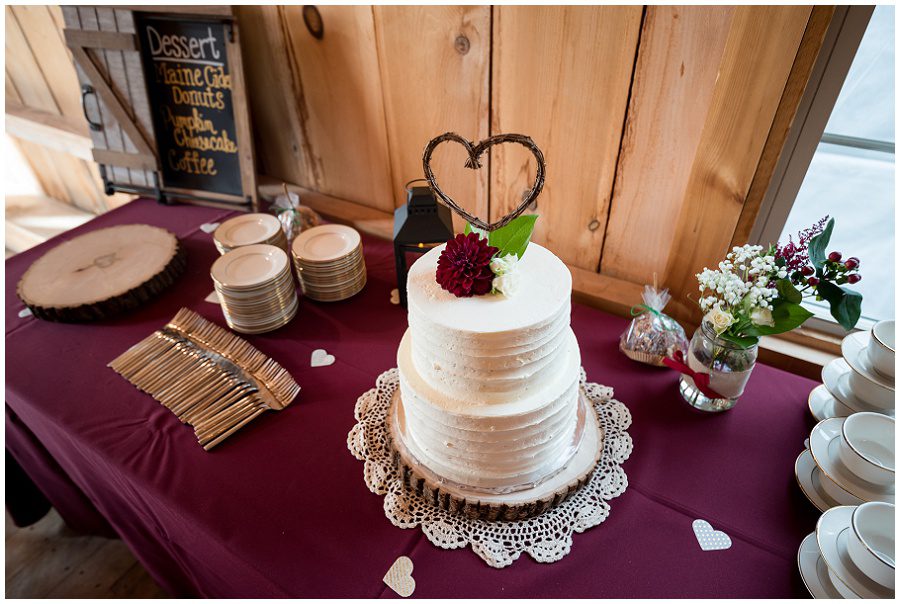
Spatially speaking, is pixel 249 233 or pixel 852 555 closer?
pixel 852 555

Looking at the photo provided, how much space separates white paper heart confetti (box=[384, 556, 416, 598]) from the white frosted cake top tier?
18.4 inches

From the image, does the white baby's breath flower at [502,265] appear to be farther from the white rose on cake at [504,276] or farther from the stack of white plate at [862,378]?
the stack of white plate at [862,378]

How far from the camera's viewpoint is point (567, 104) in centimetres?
142

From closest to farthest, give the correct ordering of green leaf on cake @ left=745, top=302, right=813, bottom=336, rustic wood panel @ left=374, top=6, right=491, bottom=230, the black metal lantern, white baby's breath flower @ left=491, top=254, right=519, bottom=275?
1. white baby's breath flower @ left=491, top=254, right=519, bottom=275
2. green leaf on cake @ left=745, top=302, right=813, bottom=336
3. the black metal lantern
4. rustic wood panel @ left=374, top=6, right=491, bottom=230

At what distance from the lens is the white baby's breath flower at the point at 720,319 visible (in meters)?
1.06

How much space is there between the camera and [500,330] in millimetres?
843

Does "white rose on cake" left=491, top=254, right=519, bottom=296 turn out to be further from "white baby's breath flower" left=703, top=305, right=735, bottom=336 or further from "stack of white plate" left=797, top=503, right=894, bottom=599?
"stack of white plate" left=797, top=503, right=894, bottom=599

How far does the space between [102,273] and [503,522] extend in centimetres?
143

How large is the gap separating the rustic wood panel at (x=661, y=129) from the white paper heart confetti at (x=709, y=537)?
742 millimetres

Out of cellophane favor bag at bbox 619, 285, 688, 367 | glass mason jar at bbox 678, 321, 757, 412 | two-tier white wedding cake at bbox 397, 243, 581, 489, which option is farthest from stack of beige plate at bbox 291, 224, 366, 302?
glass mason jar at bbox 678, 321, 757, 412

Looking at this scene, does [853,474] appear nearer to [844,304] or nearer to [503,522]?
[844,304]

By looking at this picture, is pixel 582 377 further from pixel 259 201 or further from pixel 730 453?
pixel 259 201

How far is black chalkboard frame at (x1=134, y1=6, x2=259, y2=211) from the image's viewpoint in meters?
1.75

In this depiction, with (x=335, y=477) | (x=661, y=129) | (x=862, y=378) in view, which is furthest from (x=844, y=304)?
(x=335, y=477)
